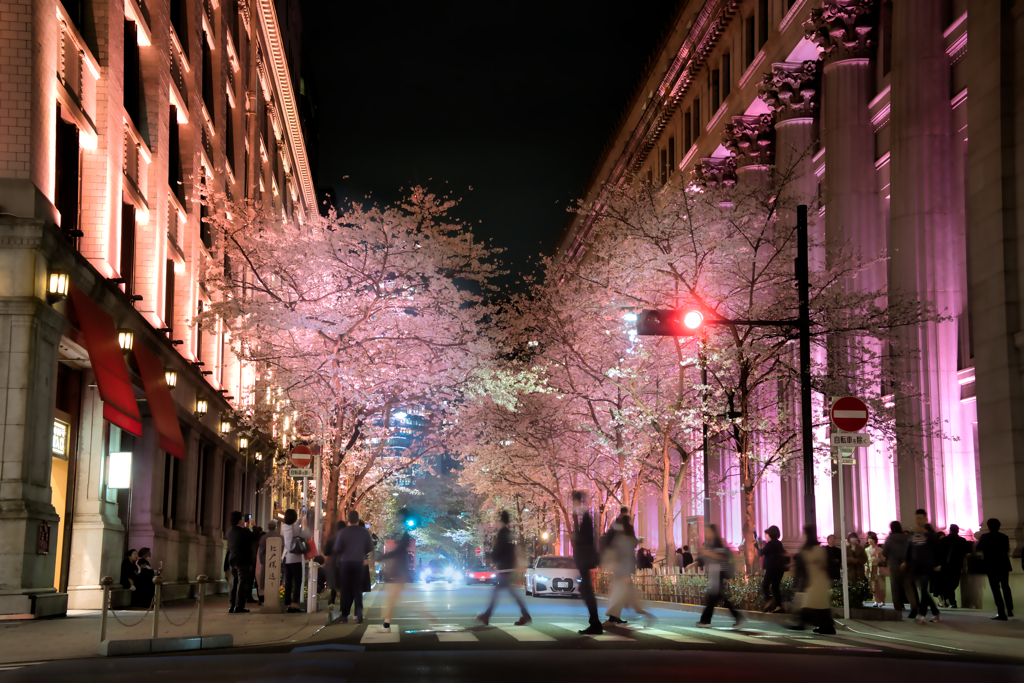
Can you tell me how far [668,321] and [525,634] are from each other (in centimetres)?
620

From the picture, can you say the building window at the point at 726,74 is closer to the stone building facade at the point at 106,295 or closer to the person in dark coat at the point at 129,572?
the stone building facade at the point at 106,295

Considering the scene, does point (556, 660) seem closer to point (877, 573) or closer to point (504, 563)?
point (504, 563)

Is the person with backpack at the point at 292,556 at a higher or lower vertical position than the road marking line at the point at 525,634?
higher

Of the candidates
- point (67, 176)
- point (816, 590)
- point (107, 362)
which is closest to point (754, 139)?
point (67, 176)

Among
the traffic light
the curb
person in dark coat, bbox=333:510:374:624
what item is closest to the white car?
person in dark coat, bbox=333:510:374:624

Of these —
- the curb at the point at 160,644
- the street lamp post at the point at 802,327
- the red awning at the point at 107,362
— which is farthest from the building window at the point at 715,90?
the curb at the point at 160,644

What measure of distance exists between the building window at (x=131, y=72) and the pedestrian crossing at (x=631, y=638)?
1582 centimetres

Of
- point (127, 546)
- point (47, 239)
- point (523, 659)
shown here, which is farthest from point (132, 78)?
point (523, 659)

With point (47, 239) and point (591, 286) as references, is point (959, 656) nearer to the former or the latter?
point (47, 239)

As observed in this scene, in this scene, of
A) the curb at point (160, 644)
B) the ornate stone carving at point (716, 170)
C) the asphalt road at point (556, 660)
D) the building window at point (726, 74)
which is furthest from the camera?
the building window at point (726, 74)

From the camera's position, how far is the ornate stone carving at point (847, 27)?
34.0m

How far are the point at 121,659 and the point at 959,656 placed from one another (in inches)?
371

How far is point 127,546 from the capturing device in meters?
27.4

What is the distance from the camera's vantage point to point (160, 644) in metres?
13.1
